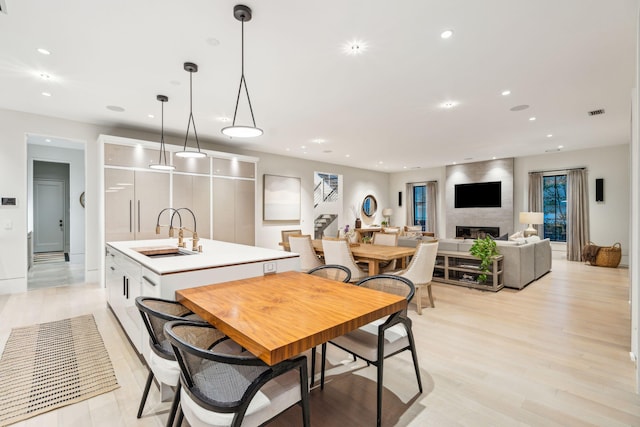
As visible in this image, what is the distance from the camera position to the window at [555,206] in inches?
311

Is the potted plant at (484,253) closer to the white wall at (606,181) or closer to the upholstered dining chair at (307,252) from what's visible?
the upholstered dining chair at (307,252)

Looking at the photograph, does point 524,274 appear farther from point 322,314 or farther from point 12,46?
point 12,46

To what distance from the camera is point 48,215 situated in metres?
8.18

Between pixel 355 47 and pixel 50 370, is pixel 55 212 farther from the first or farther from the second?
pixel 355 47

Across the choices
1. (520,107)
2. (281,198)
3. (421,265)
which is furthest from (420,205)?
(421,265)

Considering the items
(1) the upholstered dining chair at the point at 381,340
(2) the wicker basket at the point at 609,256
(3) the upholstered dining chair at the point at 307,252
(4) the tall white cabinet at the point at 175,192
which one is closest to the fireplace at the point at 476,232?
(2) the wicker basket at the point at 609,256

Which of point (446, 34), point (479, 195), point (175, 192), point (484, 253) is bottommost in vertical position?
point (484, 253)

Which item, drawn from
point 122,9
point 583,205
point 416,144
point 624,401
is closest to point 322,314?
point 624,401

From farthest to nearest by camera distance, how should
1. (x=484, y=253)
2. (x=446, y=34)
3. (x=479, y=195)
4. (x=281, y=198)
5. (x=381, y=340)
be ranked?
(x=479, y=195) < (x=281, y=198) < (x=484, y=253) < (x=446, y=34) < (x=381, y=340)

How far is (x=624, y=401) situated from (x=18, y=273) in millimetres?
7105

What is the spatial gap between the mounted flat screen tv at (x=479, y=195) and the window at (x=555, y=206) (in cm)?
109

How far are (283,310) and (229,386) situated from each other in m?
0.40

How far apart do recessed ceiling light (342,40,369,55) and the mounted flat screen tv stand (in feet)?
24.8

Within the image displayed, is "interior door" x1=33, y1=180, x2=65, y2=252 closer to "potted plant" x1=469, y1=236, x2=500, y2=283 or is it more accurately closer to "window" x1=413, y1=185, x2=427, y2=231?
"potted plant" x1=469, y1=236, x2=500, y2=283
